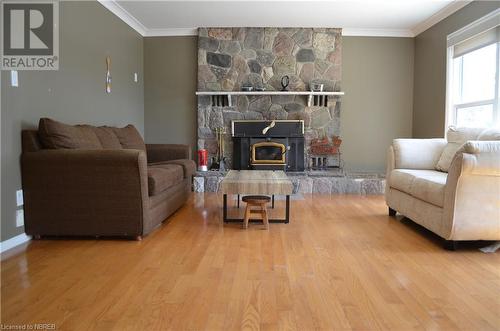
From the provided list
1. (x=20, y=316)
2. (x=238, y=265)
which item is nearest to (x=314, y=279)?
(x=238, y=265)

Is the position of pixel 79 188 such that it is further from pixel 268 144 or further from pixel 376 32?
pixel 376 32

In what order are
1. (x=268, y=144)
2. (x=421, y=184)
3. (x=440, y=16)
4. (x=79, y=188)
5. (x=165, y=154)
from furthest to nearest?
(x=268, y=144) < (x=440, y=16) < (x=165, y=154) < (x=421, y=184) < (x=79, y=188)

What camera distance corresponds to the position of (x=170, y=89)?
20.4 feet

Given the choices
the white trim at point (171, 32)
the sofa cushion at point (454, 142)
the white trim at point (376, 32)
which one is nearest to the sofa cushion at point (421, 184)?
the sofa cushion at point (454, 142)

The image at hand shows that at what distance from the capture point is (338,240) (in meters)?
3.04

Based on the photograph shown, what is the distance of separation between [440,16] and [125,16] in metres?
4.48

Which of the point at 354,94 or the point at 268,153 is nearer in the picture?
the point at 268,153

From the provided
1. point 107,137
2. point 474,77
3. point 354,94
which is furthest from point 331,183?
point 107,137

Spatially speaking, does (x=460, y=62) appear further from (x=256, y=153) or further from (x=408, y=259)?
(x=408, y=259)

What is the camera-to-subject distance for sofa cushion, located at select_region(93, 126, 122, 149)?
12.2 feet

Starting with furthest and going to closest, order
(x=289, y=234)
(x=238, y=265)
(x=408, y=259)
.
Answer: (x=289, y=234) → (x=408, y=259) → (x=238, y=265)

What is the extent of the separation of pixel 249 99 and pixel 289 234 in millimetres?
3389

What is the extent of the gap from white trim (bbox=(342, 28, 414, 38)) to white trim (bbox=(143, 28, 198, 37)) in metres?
2.52

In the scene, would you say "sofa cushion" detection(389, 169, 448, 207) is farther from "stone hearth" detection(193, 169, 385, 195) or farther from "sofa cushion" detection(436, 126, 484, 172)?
"stone hearth" detection(193, 169, 385, 195)
